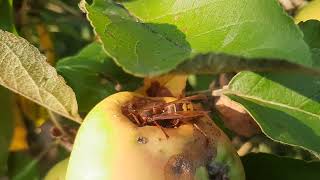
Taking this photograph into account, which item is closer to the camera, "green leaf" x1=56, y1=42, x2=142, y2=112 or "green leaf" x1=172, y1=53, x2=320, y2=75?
"green leaf" x1=172, y1=53, x2=320, y2=75

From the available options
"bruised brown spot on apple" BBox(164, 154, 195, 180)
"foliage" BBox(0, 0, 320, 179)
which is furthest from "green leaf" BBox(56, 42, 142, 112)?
"bruised brown spot on apple" BBox(164, 154, 195, 180)

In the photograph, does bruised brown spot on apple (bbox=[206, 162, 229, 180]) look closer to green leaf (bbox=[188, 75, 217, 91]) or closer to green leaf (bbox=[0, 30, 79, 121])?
green leaf (bbox=[0, 30, 79, 121])

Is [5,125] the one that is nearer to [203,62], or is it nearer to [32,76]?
[32,76]

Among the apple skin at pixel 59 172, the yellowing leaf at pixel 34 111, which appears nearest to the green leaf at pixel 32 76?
the apple skin at pixel 59 172

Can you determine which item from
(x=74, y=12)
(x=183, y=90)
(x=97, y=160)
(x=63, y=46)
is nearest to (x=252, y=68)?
(x=97, y=160)

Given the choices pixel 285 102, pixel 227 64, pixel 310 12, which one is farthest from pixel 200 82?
pixel 227 64
